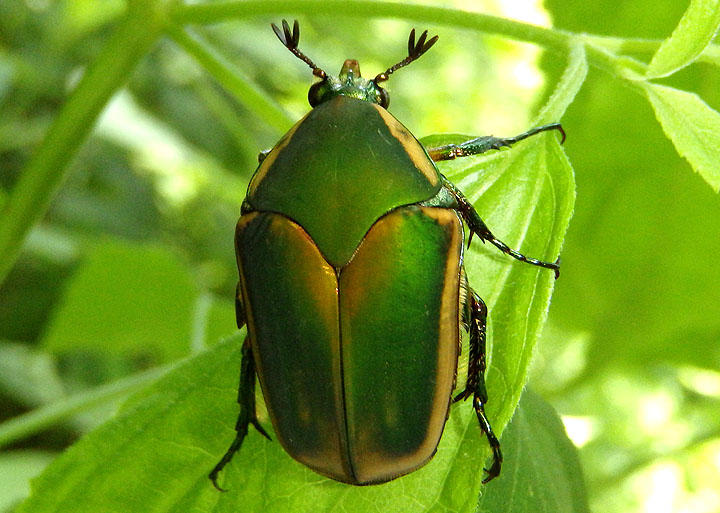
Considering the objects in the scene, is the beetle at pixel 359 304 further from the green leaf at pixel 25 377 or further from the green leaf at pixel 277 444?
the green leaf at pixel 25 377

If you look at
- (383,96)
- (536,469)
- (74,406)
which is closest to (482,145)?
(383,96)

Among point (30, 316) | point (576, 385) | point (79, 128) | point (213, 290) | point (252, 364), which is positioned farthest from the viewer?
point (213, 290)

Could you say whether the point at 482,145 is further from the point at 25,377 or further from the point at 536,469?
the point at 25,377

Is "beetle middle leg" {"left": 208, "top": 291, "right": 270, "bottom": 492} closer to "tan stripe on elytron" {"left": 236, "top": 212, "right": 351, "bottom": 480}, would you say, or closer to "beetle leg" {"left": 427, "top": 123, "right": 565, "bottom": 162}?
"tan stripe on elytron" {"left": 236, "top": 212, "right": 351, "bottom": 480}

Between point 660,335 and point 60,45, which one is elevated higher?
point 60,45

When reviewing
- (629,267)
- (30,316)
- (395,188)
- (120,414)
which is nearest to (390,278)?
(395,188)

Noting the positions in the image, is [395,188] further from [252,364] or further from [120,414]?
[120,414]
